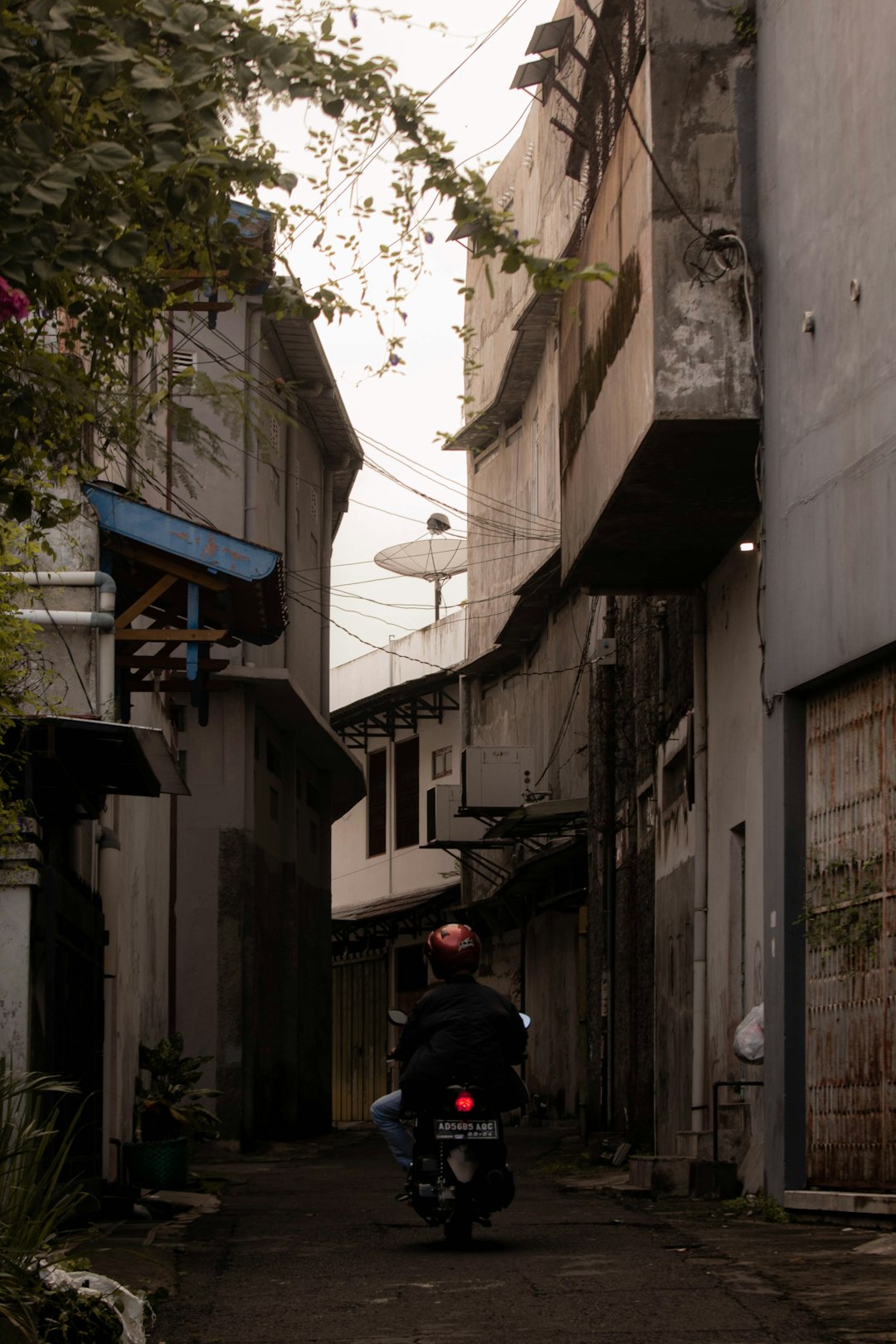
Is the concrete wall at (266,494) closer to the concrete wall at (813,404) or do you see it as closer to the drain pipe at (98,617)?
the drain pipe at (98,617)

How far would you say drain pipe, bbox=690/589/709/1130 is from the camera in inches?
605

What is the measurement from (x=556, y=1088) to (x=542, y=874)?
3.48 metres

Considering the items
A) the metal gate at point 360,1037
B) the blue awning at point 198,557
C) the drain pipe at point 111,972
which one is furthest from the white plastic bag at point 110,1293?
the metal gate at point 360,1037

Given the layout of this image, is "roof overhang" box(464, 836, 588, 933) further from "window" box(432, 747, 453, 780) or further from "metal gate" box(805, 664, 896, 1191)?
"metal gate" box(805, 664, 896, 1191)

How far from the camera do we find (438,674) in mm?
39719

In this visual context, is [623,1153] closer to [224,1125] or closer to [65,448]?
[224,1125]

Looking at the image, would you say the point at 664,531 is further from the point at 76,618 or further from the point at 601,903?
the point at 601,903

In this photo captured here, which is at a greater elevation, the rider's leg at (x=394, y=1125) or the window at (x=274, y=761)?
the window at (x=274, y=761)

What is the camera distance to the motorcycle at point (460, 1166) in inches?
378

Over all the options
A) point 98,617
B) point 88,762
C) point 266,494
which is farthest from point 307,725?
point 88,762

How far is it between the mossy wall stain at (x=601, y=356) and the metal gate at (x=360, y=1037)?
1010 inches

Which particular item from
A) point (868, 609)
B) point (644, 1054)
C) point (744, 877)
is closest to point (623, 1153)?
point (644, 1054)

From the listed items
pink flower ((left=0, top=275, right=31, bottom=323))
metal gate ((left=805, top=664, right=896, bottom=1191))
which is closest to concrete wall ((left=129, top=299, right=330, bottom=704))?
metal gate ((left=805, top=664, right=896, bottom=1191))

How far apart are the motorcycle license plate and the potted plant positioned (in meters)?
5.49
